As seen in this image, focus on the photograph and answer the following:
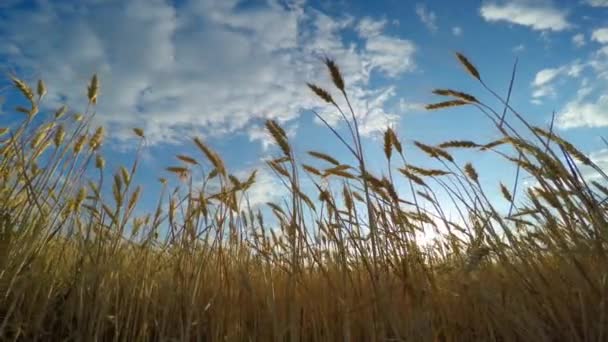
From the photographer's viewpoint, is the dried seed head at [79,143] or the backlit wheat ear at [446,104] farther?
the dried seed head at [79,143]

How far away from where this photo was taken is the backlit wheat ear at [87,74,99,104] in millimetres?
2490

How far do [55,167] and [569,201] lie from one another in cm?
243

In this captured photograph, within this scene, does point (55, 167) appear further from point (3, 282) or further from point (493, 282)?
point (493, 282)

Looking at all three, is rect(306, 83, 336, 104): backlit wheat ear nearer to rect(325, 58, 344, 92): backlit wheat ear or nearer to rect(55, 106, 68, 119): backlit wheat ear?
rect(325, 58, 344, 92): backlit wheat ear

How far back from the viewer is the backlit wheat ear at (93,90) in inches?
98.0

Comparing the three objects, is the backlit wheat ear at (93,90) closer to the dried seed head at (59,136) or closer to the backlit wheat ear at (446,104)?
the dried seed head at (59,136)

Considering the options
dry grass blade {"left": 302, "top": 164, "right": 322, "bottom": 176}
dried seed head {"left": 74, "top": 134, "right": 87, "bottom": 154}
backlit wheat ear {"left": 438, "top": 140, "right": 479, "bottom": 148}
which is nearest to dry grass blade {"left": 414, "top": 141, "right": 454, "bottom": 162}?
backlit wheat ear {"left": 438, "top": 140, "right": 479, "bottom": 148}

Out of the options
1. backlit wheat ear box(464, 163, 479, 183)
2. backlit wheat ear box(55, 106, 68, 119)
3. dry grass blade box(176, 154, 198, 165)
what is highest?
backlit wheat ear box(55, 106, 68, 119)

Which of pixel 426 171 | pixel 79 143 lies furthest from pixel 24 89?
pixel 426 171

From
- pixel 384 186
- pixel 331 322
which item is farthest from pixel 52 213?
pixel 384 186

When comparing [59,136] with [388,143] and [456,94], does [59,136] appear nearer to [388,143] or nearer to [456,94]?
[388,143]

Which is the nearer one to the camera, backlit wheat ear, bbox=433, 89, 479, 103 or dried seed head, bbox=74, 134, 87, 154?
backlit wheat ear, bbox=433, 89, 479, 103

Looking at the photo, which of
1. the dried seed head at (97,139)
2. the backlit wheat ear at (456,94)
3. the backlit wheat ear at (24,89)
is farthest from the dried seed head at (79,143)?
the backlit wheat ear at (456,94)

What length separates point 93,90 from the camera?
252 cm
